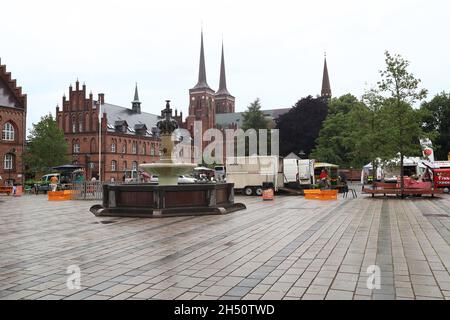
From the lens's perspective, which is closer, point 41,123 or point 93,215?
point 93,215

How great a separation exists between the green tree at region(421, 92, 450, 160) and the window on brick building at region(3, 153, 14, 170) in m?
55.6

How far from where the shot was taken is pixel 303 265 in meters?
6.58

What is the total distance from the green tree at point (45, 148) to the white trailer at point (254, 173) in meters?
26.0

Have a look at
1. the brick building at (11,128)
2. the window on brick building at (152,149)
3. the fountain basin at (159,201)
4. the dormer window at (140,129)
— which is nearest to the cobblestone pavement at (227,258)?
the fountain basin at (159,201)

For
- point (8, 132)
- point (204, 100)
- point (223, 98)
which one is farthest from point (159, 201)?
point (223, 98)

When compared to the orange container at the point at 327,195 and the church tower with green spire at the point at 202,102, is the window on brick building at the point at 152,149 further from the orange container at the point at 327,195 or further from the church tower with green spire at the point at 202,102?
the orange container at the point at 327,195

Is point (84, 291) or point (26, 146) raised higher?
point (26, 146)

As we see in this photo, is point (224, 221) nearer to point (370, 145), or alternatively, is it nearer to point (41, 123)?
point (370, 145)

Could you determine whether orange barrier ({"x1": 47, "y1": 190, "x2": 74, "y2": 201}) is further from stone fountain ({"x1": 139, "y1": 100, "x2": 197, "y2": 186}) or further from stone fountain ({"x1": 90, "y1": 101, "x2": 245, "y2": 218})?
stone fountain ({"x1": 90, "y1": 101, "x2": 245, "y2": 218})

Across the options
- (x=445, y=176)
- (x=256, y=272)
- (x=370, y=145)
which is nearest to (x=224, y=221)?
(x=256, y=272)

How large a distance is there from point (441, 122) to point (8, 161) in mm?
59542

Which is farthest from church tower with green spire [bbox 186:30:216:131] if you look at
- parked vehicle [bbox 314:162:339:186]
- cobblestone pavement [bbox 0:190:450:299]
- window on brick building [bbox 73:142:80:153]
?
cobblestone pavement [bbox 0:190:450:299]

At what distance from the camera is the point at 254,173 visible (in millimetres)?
29750
